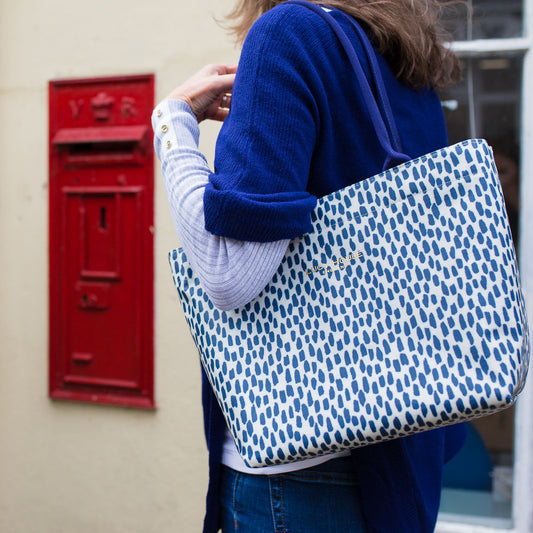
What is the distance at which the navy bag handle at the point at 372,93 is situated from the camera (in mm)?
976

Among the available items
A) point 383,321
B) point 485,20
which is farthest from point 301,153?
point 485,20

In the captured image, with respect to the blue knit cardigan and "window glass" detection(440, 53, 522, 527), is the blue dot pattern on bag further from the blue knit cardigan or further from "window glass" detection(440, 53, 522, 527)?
"window glass" detection(440, 53, 522, 527)

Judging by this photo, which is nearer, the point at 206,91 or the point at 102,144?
the point at 206,91

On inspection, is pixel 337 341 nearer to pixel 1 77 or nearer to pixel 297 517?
pixel 297 517

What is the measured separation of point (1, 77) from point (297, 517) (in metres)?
2.51

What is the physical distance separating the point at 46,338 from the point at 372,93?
7.20 ft

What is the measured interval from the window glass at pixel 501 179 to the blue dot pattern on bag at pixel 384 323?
154cm

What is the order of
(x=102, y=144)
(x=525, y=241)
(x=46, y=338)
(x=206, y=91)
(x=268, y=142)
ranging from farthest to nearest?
(x=46, y=338), (x=102, y=144), (x=525, y=241), (x=206, y=91), (x=268, y=142)

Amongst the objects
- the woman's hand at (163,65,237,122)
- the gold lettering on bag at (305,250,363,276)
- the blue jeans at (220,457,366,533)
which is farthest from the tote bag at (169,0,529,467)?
the woman's hand at (163,65,237,122)

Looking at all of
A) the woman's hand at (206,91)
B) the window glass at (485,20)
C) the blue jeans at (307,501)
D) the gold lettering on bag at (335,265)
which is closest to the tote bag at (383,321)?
the gold lettering on bag at (335,265)

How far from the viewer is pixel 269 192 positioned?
92cm

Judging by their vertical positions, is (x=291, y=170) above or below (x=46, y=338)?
above

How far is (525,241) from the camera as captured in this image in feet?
7.64

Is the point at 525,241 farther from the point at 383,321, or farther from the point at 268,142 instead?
the point at 268,142
